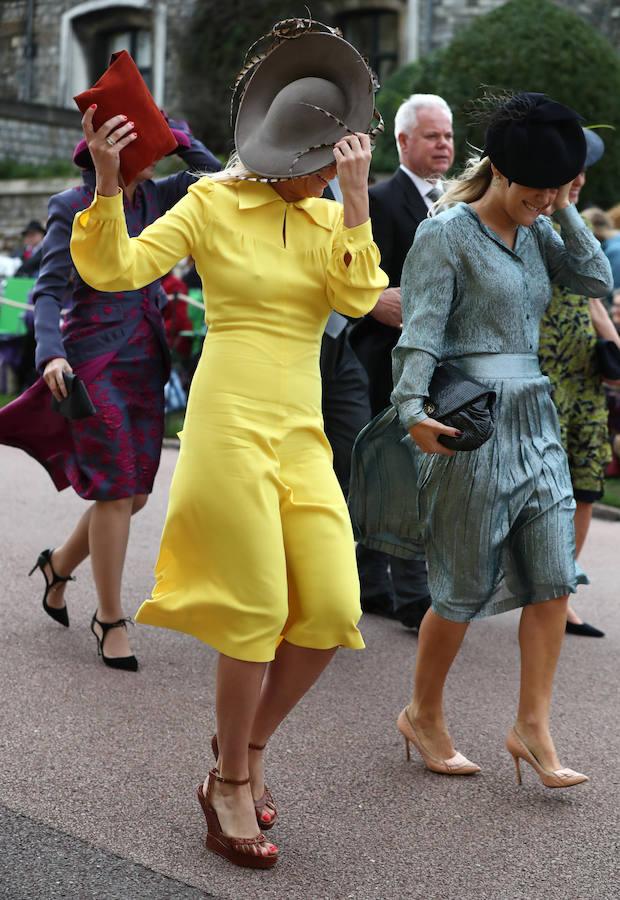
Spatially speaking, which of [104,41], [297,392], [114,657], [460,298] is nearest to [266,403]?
[297,392]

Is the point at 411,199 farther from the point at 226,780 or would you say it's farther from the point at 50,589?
the point at 226,780

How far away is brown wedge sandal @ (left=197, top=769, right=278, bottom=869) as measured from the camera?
333 cm

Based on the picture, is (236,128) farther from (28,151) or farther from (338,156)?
(28,151)

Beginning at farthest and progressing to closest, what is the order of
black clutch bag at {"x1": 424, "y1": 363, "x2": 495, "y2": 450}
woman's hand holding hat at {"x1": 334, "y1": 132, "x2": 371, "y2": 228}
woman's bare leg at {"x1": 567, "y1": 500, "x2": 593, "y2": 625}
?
1. woman's bare leg at {"x1": 567, "y1": 500, "x2": 593, "y2": 625}
2. black clutch bag at {"x1": 424, "y1": 363, "x2": 495, "y2": 450}
3. woman's hand holding hat at {"x1": 334, "y1": 132, "x2": 371, "y2": 228}

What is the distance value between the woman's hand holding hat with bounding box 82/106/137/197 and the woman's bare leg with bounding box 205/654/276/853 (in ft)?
3.60

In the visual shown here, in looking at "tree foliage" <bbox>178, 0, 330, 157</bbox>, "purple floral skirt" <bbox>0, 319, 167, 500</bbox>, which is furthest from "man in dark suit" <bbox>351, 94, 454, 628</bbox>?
"tree foliage" <bbox>178, 0, 330, 157</bbox>

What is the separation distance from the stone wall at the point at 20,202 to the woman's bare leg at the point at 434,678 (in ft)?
76.4

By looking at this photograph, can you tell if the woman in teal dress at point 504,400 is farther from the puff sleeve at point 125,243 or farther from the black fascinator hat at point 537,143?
the puff sleeve at point 125,243

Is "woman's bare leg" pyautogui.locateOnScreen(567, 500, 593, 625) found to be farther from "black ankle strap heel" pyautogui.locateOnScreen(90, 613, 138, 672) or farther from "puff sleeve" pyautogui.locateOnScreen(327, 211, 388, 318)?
"puff sleeve" pyautogui.locateOnScreen(327, 211, 388, 318)

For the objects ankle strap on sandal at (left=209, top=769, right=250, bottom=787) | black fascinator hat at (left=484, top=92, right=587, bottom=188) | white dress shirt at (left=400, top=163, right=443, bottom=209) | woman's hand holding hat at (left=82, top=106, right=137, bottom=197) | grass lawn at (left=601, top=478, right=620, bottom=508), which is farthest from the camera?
grass lawn at (left=601, top=478, right=620, bottom=508)

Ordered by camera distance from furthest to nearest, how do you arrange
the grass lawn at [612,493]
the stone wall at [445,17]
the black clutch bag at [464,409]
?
the stone wall at [445,17] < the grass lawn at [612,493] < the black clutch bag at [464,409]

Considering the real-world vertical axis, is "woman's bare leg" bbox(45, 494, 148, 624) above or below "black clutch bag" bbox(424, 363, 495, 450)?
below

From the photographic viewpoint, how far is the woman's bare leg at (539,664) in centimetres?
387

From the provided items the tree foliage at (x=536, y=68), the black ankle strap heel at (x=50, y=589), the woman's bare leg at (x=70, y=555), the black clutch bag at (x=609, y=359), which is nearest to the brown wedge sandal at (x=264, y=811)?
the woman's bare leg at (x=70, y=555)
